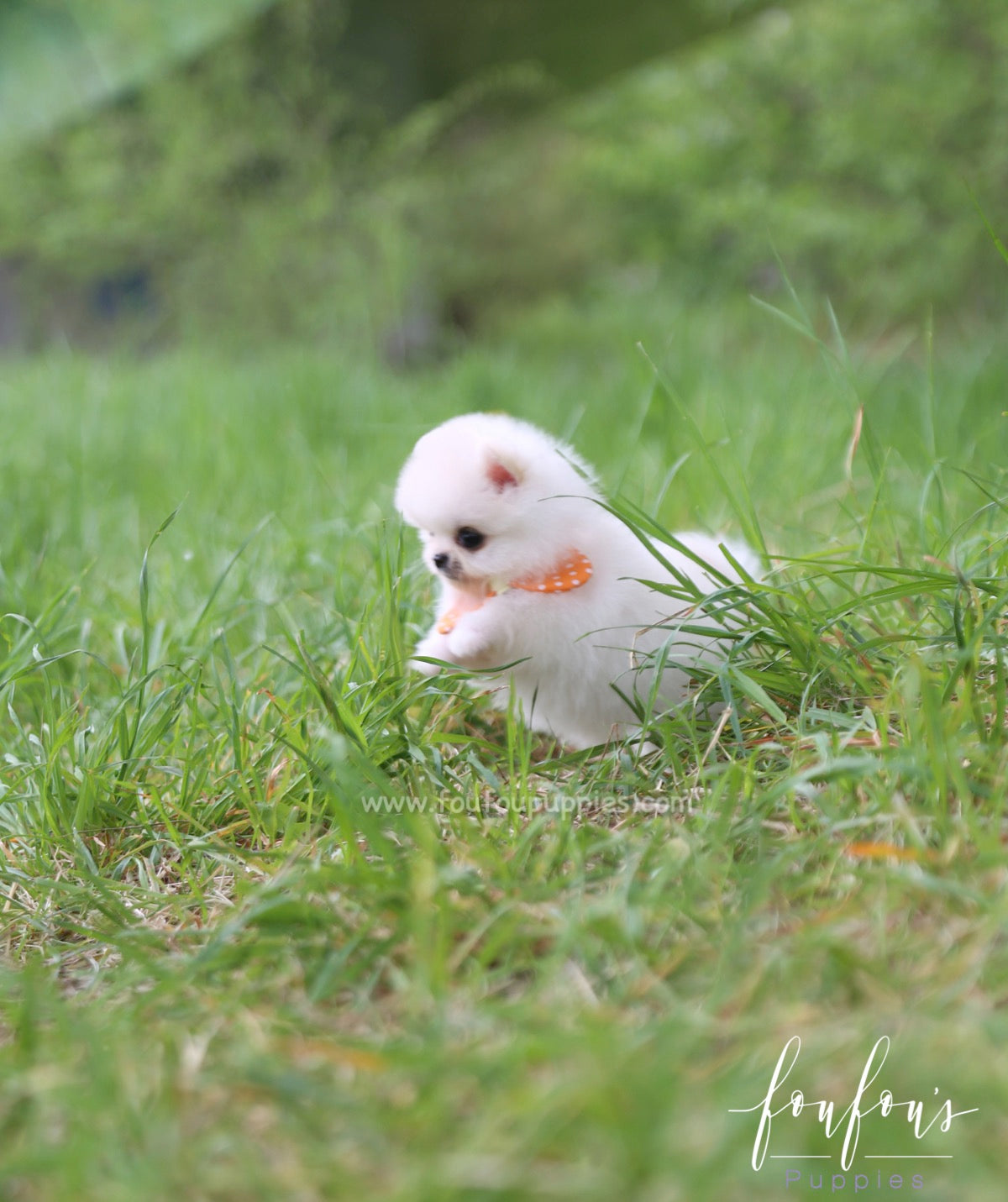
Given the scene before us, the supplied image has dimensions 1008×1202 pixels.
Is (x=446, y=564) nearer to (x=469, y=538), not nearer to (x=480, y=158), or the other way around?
(x=469, y=538)

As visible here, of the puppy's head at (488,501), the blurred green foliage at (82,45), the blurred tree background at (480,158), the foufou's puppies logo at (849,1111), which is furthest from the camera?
the blurred tree background at (480,158)

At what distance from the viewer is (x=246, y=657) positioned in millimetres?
2600

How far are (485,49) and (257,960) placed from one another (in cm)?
679

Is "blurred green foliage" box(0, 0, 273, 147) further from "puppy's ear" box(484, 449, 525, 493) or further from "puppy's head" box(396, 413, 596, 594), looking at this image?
"puppy's ear" box(484, 449, 525, 493)

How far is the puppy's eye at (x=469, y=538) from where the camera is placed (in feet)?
6.66

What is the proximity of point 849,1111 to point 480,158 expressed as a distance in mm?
10423

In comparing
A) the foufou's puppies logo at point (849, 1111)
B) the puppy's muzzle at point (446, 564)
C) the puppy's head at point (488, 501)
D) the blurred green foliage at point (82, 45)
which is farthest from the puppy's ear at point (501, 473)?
the blurred green foliage at point (82, 45)

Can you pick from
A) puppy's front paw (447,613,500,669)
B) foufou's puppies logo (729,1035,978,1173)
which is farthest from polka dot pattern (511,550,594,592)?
foufou's puppies logo (729,1035,978,1173)

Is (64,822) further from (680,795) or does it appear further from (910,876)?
(910,876)

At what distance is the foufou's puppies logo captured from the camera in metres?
1.10

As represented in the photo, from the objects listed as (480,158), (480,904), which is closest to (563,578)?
(480,904)

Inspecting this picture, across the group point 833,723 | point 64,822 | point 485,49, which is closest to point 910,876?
point 833,723

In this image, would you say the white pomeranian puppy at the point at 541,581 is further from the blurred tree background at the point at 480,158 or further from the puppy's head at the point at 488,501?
the blurred tree background at the point at 480,158

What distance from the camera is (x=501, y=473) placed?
78.7 inches
